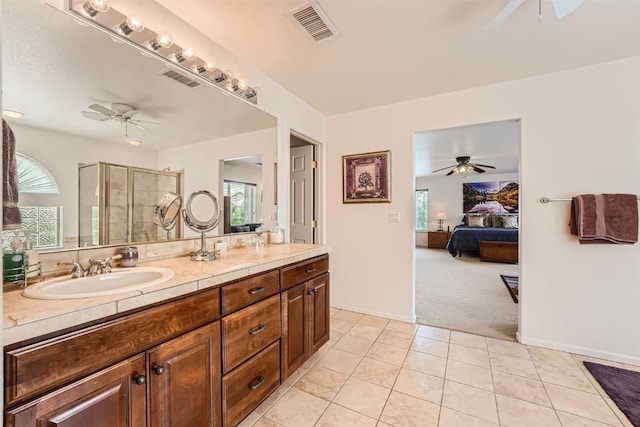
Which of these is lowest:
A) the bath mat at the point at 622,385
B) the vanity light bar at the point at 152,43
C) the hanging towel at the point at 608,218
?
the bath mat at the point at 622,385

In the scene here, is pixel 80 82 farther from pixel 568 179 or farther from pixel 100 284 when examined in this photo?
pixel 568 179

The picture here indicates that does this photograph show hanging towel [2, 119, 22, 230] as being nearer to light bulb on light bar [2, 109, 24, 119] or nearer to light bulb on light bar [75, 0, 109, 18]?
light bulb on light bar [2, 109, 24, 119]

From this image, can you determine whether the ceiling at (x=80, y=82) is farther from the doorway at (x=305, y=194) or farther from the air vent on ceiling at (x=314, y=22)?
the doorway at (x=305, y=194)

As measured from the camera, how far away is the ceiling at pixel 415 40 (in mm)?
1583

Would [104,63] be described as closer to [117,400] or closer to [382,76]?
[117,400]

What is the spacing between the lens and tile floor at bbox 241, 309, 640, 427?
5.01 ft

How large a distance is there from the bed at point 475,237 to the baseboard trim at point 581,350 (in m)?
4.07

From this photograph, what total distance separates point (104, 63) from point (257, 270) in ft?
4.25

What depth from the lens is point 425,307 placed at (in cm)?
327

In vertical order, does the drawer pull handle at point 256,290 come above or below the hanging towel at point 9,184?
below

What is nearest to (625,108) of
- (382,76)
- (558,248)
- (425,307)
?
(558,248)

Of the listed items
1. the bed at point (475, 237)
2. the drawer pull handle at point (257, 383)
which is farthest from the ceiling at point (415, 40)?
the bed at point (475, 237)

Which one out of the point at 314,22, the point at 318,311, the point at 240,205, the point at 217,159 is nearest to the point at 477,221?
the point at 318,311

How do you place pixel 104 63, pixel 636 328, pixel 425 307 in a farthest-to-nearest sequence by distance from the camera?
1. pixel 425 307
2. pixel 636 328
3. pixel 104 63
